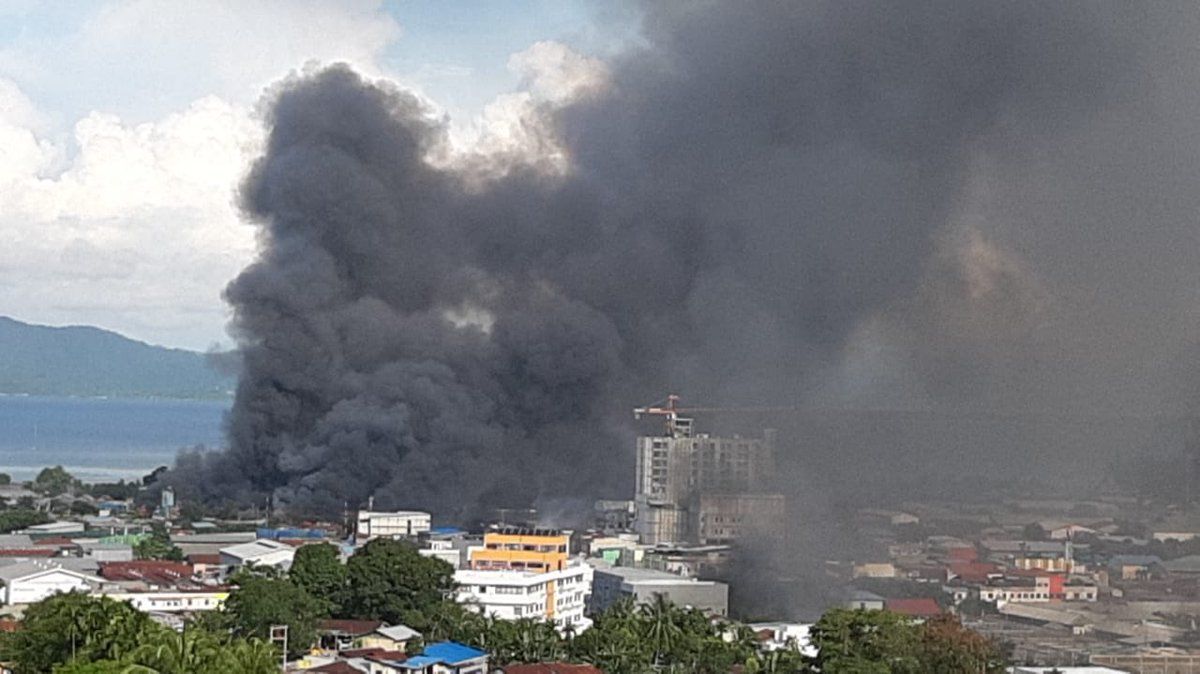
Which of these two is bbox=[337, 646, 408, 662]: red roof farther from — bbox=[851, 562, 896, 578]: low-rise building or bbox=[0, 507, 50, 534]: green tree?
bbox=[0, 507, 50, 534]: green tree

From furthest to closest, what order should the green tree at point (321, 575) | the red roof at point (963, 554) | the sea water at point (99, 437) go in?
the sea water at point (99, 437)
the red roof at point (963, 554)
the green tree at point (321, 575)

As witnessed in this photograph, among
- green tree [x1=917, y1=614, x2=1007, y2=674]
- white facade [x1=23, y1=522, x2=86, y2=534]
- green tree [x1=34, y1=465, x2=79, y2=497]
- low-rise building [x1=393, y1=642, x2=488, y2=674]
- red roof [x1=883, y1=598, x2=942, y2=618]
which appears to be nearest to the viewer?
green tree [x1=917, y1=614, x2=1007, y2=674]

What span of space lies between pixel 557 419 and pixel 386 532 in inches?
355

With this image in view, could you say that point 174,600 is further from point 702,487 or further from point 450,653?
point 702,487

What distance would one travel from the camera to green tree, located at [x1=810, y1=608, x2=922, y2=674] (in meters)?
20.6

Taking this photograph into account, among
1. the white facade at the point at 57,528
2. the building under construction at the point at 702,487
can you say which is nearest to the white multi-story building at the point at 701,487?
the building under construction at the point at 702,487

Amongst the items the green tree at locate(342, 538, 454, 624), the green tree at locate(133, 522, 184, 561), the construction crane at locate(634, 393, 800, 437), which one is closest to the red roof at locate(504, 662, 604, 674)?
the green tree at locate(342, 538, 454, 624)

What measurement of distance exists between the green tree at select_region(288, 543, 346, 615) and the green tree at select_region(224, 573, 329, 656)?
2.15 m

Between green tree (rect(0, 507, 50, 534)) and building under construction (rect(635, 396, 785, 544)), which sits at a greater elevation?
building under construction (rect(635, 396, 785, 544))

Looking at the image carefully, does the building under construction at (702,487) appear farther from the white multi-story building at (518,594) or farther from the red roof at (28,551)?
the red roof at (28,551)

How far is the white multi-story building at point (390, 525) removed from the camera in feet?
124

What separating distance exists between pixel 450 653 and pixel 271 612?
279 centimetres

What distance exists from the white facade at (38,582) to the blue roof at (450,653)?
307 inches

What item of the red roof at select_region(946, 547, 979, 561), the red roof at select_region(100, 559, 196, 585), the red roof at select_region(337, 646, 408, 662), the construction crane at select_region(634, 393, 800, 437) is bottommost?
the red roof at select_region(337, 646, 408, 662)
